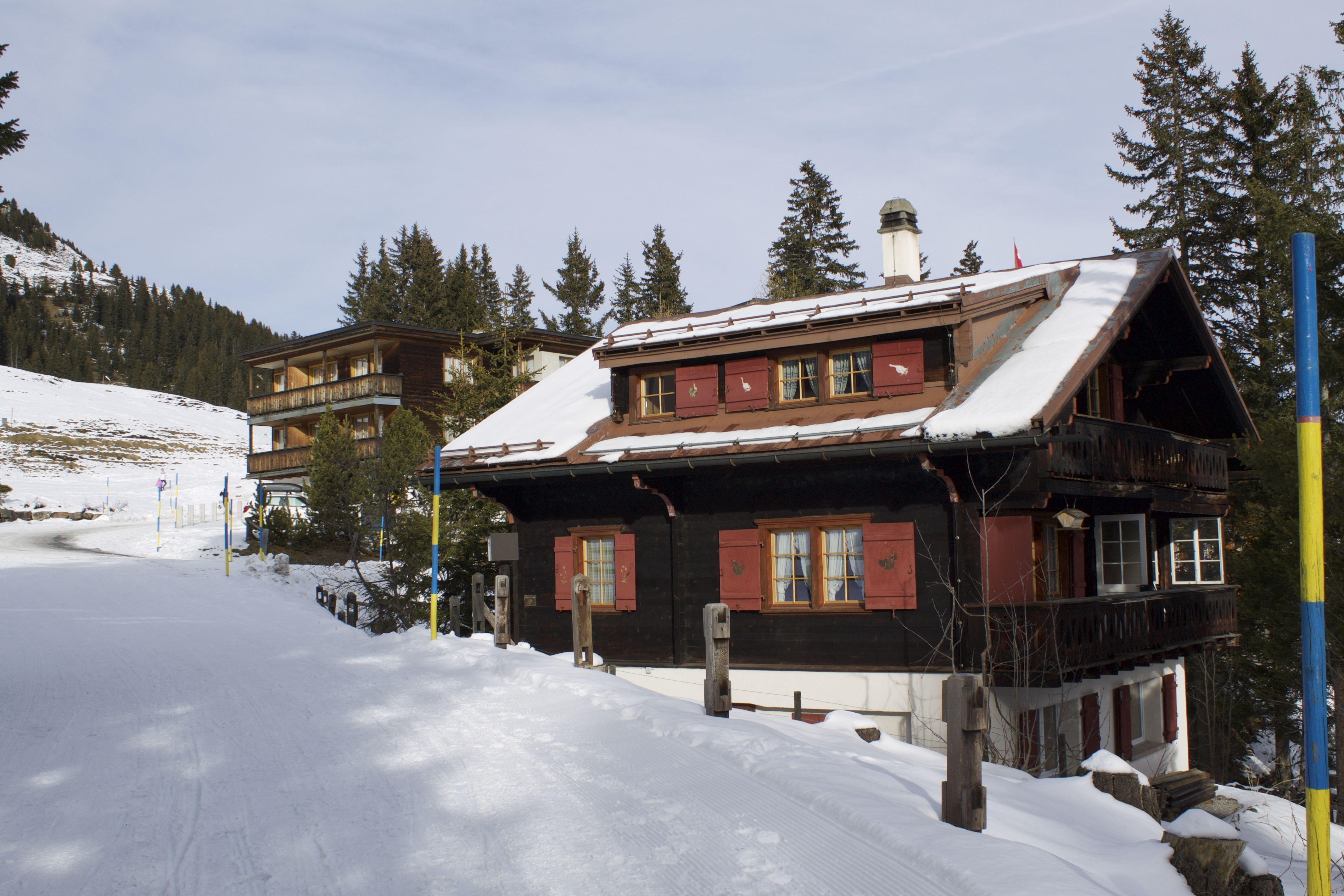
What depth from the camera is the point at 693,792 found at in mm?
7207

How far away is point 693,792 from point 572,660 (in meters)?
7.64

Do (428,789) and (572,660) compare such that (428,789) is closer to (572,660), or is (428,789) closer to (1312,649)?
(1312,649)

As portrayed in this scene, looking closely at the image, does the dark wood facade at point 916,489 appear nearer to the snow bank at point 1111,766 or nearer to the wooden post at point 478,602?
the wooden post at point 478,602

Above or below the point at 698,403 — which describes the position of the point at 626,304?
above

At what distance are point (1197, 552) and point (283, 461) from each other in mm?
36602

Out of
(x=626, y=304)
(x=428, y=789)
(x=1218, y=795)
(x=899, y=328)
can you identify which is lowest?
(x=1218, y=795)

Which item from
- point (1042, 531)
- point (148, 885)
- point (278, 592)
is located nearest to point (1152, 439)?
point (1042, 531)

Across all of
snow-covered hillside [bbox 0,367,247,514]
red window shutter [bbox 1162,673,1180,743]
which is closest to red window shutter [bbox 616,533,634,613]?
red window shutter [bbox 1162,673,1180,743]

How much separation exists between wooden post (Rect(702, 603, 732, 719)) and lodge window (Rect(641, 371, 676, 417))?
873 centimetres

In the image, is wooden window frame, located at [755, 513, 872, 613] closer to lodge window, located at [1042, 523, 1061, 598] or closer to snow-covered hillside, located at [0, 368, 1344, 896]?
lodge window, located at [1042, 523, 1061, 598]

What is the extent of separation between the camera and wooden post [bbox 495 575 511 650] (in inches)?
554

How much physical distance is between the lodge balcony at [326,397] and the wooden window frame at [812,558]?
27.9 m

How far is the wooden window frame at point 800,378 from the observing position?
16.9 m

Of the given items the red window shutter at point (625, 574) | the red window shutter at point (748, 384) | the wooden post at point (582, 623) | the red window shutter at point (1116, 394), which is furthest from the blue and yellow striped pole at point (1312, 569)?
the red window shutter at point (1116, 394)
